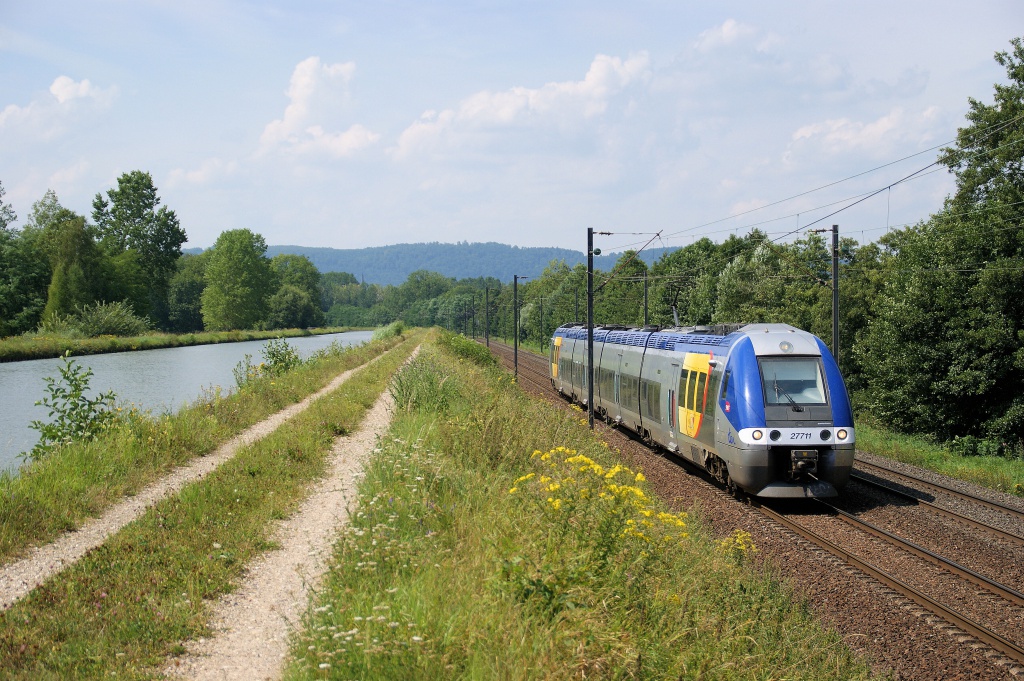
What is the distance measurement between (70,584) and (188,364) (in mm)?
47260

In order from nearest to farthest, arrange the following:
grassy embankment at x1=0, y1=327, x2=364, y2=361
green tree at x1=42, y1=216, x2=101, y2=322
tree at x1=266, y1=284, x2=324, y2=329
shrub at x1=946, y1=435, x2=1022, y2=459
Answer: shrub at x1=946, y1=435, x2=1022, y2=459 < grassy embankment at x1=0, y1=327, x2=364, y2=361 < green tree at x1=42, y1=216, x2=101, y2=322 < tree at x1=266, y1=284, x2=324, y2=329

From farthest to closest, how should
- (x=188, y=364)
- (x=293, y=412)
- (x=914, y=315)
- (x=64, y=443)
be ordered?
(x=188, y=364) < (x=914, y=315) < (x=293, y=412) < (x=64, y=443)

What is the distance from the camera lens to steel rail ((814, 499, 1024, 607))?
31.8 feet

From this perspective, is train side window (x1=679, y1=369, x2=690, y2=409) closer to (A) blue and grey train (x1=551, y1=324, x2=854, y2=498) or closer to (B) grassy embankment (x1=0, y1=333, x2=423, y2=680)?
(A) blue and grey train (x1=551, y1=324, x2=854, y2=498)

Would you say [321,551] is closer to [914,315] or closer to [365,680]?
[365,680]

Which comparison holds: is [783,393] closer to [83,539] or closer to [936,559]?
[936,559]

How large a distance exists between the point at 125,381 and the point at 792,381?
33914 millimetres

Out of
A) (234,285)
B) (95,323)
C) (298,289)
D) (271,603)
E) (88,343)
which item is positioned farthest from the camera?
(298,289)

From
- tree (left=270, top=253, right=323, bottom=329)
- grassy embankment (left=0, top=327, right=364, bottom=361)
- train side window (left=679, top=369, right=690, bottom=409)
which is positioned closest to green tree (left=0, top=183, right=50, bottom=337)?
grassy embankment (left=0, top=327, right=364, bottom=361)

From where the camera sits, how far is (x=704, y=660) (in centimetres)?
591

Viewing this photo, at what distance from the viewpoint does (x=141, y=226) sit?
3469 inches

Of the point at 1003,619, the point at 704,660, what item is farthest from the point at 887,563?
the point at 704,660

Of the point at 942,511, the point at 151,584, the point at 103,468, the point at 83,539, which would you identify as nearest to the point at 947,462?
the point at 942,511

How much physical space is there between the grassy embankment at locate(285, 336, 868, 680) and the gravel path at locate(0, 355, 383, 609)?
2.96 m
